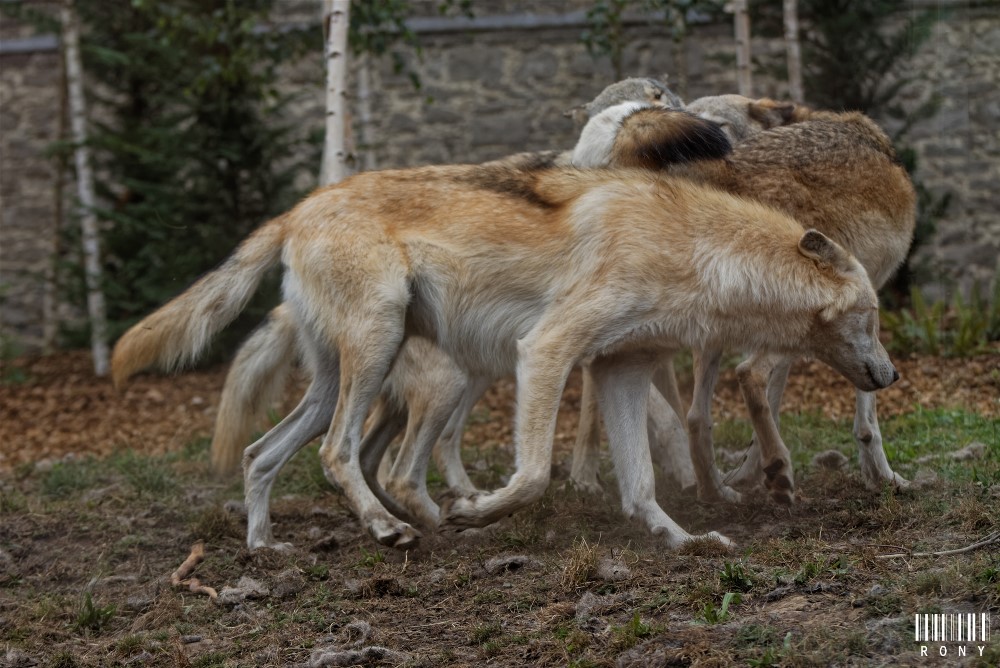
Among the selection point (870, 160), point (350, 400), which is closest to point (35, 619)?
point (350, 400)

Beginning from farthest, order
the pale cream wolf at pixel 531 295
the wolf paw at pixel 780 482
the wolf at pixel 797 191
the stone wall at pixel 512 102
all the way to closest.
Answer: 1. the stone wall at pixel 512 102
2. the wolf at pixel 797 191
3. the wolf paw at pixel 780 482
4. the pale cream wolf at pixel 531 295

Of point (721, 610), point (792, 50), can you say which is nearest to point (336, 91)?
point (792, 50)

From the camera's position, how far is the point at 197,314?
611cm

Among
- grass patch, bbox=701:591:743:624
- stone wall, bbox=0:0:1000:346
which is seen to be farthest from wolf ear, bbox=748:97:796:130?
stone wall, bbox=0:0:1000:346

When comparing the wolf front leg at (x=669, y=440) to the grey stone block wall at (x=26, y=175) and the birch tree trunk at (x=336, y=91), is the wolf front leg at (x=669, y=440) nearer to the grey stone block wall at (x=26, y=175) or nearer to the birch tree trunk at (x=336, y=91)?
the birch tree trunk at (x=336, y=91)

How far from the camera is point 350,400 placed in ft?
18.8

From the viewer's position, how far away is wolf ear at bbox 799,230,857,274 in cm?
540

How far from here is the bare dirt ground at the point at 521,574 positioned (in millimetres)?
3926

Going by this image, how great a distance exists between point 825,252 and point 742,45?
249 inches

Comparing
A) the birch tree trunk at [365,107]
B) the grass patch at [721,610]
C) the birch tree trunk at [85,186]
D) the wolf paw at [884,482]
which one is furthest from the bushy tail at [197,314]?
the birch tree trunk at [365,107]

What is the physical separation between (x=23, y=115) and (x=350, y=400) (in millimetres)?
11217

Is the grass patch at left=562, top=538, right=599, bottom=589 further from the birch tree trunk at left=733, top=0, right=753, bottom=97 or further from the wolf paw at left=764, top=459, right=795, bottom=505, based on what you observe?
the birch tree trunk at left=733, top=0, right=753, bottom=97

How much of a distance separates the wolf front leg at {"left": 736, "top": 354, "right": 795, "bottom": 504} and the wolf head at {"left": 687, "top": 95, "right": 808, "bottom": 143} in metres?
1.60

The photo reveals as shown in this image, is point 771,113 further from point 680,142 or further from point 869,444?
point 869,444
